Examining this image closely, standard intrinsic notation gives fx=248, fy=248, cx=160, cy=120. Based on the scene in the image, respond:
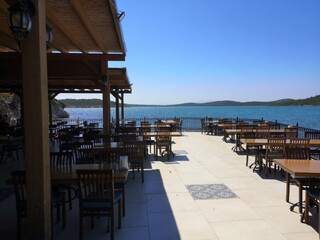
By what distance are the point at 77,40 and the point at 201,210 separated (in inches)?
180

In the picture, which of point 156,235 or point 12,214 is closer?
point 156,235

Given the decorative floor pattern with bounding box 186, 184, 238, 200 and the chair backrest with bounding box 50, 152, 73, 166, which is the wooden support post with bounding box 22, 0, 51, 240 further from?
the decorative floor pattern with bounding box 186, 184, 238, 200

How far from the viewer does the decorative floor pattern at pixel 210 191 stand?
4353 millimetres

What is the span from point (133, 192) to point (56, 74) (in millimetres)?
4558

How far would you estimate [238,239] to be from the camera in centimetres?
295

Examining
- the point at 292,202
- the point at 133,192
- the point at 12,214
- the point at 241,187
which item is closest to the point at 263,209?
the point at 292,202

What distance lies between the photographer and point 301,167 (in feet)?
12.0

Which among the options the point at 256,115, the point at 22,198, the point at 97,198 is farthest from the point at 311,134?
the point at 256,115

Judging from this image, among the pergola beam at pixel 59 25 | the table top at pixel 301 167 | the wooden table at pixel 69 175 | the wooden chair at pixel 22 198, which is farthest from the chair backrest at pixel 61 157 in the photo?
the table top at pixel 301 167

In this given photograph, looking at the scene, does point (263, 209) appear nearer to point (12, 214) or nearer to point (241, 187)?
point (241, 187)

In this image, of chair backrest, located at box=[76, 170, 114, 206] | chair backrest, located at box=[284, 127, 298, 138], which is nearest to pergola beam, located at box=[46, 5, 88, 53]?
chair backrest, located at box=[76, 170, 114, 206]

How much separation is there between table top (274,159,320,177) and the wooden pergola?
314cm

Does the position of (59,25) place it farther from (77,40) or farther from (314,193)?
(314,193)

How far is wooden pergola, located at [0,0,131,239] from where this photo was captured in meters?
2.35
